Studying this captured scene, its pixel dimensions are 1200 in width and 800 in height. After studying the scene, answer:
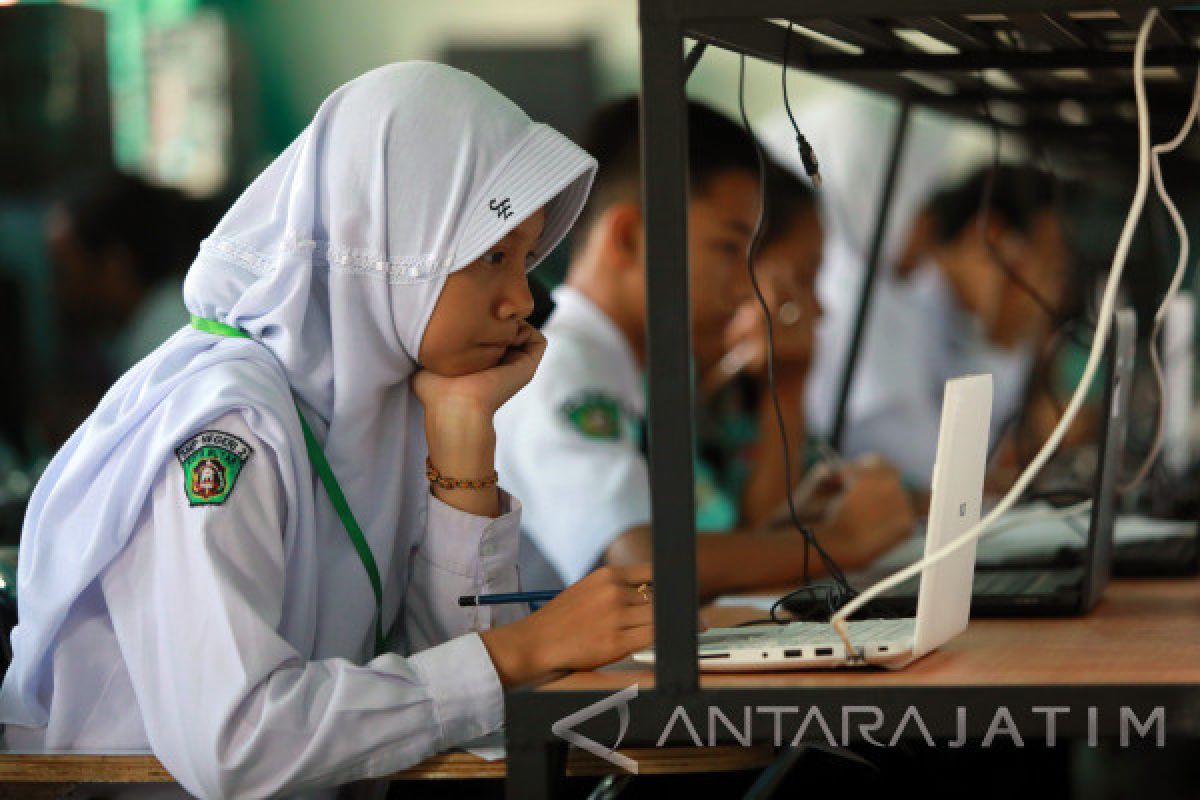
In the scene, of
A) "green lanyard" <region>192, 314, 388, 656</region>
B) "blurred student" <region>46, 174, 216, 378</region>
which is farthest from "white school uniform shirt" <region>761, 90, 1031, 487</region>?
"green lanyard" <region>192, 314, 388, 656</region>

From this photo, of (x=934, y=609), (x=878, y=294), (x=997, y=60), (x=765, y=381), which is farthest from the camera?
(x=878, y=294)

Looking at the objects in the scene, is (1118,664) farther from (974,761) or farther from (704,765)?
(974,761)

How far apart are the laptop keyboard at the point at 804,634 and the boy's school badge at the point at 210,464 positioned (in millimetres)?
407

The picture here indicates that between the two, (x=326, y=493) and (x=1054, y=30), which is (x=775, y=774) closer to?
(x=326, y=493)

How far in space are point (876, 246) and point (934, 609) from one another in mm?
1524

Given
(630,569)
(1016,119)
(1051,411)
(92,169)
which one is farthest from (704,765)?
(92,169)

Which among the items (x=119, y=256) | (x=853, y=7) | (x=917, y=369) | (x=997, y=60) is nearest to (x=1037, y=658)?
(x=853, y=7)

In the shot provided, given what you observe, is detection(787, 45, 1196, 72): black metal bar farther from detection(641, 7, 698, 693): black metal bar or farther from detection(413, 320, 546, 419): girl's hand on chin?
detection(641, 7, 698, 693): black metal bar

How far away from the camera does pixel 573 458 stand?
2205mm

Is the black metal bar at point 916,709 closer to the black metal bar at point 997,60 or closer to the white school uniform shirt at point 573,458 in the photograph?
the black metal bar at point 997,60

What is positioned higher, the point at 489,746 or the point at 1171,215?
the point at 1171,215

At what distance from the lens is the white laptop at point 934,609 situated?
3.76 feet

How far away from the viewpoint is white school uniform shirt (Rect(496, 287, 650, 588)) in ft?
7.09

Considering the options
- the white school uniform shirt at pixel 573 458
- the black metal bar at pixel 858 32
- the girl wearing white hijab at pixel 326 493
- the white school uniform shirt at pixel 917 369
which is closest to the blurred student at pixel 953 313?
the white school uniform shirt at pixel 917 369
